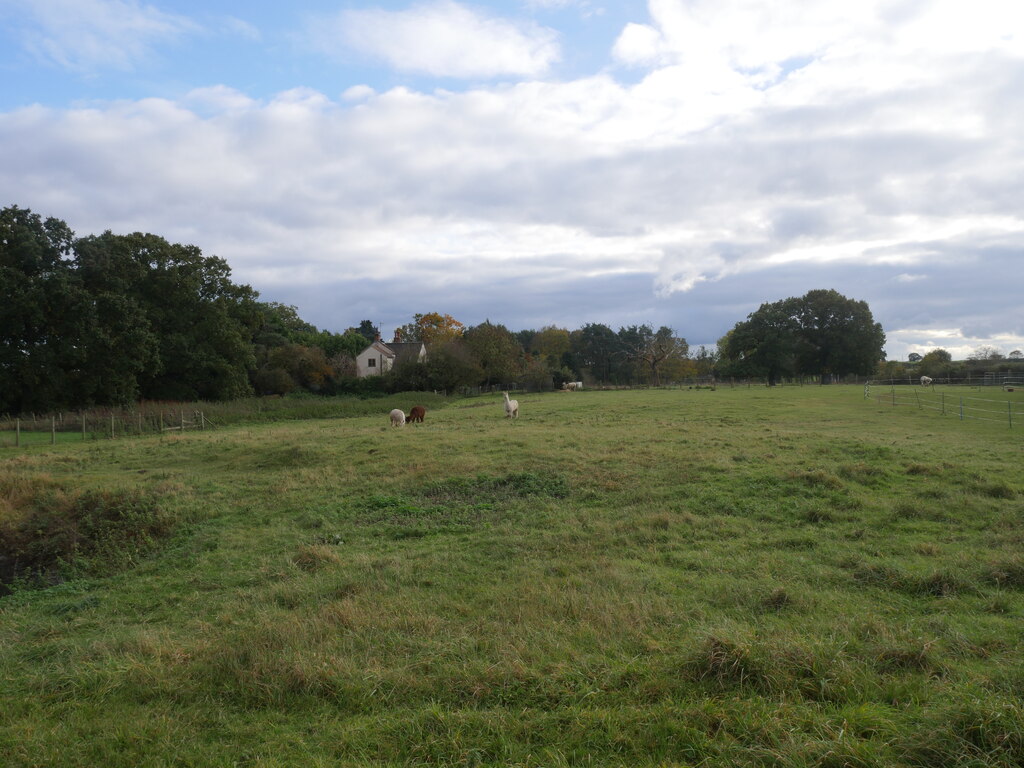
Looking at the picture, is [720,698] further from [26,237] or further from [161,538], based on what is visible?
[26,237]

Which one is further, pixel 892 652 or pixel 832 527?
pixel 832 527

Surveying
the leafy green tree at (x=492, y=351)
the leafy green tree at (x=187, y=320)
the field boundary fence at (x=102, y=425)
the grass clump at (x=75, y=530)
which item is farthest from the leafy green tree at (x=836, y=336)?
the grass clump at (x=75, y=530)

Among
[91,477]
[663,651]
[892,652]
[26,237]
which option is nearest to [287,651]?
[663,651]

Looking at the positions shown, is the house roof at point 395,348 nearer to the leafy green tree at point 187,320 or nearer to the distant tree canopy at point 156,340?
the distant tree canopy at point 156,340

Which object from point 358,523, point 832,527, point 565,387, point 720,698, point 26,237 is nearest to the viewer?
point 720,698

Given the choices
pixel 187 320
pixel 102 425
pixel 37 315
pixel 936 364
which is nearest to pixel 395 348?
pixel 187 320

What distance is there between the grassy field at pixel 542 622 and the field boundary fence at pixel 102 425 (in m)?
19.4

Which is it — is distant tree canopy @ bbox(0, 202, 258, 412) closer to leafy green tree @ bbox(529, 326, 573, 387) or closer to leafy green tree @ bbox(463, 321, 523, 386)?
leafy green tree @ bbox(463, 321, 523, 386)

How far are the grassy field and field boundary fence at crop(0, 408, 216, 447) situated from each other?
19.4m

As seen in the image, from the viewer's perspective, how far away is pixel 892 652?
16.3 ft

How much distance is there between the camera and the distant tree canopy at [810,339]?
8181cm

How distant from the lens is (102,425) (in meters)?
33.2

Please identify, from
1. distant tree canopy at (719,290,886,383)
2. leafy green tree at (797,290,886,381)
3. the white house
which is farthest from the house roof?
leafy green tree at (797,290,886,381)

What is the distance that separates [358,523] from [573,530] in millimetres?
4180
